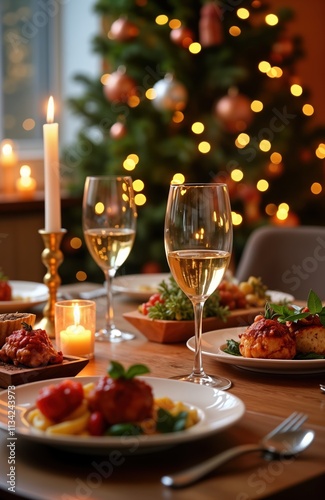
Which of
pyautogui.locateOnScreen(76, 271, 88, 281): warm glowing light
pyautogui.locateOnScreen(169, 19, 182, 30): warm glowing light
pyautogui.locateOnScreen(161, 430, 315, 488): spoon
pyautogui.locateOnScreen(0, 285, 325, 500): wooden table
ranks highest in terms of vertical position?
pyautogui.locateOnScreen(169, 19, 182, 30): warm glowing light

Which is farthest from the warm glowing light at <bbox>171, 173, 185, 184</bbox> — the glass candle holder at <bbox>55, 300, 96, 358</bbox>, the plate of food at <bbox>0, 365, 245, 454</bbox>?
the plate of food at <bbox>0, 365, 245, 454</bbox>

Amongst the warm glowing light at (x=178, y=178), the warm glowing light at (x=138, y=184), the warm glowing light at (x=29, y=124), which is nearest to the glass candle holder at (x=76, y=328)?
the warm glowing light at (x=178, y=178)

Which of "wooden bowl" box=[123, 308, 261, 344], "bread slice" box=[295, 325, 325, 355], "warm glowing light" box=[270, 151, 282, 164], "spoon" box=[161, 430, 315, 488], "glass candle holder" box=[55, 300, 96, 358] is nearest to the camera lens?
"spoon" box=[161, 430, 315, 488]

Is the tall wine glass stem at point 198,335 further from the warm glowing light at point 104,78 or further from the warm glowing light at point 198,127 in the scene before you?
the warm glowing light at point 104,78

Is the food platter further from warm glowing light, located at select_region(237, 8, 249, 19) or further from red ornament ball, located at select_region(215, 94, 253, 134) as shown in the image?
warm glowing light, located at select_region(237, 8, 249, 19)

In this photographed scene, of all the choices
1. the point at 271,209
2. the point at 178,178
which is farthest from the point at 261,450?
the point at 271,209

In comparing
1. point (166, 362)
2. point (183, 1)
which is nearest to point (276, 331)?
point (166, 362)

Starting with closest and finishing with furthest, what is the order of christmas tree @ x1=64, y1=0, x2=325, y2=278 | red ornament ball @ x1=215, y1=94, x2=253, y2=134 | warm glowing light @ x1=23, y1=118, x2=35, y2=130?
red ornament ball @ x1=215, y1=94, x2=253, y2=134 < christmas tree @ x1=64, y1=0, x2=325, y2=278 < warm glowing light @ x1=23, y1=118, x2=35, y2=130

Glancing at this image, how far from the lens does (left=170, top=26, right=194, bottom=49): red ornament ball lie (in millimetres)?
3547

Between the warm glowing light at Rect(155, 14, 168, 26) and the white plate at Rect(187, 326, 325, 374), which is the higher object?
the warm glowing light at Rect(155, 14, 168, 26)

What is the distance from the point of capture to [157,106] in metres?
3.64

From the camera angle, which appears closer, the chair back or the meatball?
the meatball

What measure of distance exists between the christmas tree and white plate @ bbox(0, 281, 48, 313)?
1.79 metres

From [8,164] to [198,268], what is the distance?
9.55ft
